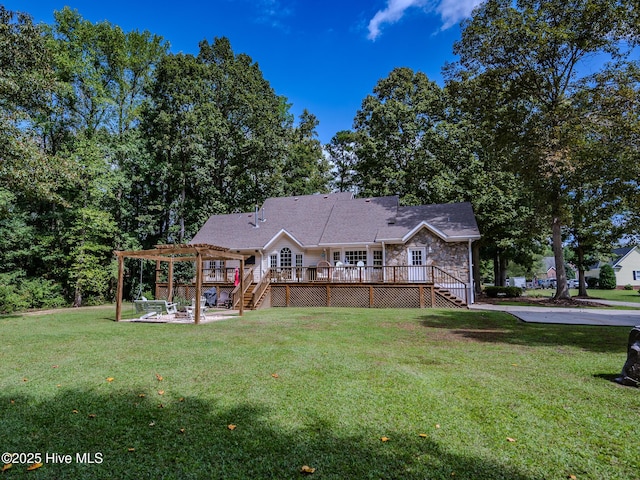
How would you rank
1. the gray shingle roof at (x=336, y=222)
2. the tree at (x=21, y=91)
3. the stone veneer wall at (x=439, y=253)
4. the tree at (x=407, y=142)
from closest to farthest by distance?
the tree at (x=21, y=91), the stone veneer wall at (x=439, y=253), the gray shingle roof at (x=336, y=222), the tree at (x=407, y=142)

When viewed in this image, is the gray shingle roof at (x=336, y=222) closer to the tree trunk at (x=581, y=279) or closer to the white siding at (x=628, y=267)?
the tree trunk at (x=581, y=279)

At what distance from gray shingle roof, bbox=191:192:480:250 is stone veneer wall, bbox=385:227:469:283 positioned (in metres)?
0.59

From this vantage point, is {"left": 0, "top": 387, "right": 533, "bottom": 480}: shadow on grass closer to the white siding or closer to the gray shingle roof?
the gray shingle roof

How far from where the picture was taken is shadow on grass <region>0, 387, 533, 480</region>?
9.57 feet

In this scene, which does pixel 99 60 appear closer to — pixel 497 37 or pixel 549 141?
pixel 497 37

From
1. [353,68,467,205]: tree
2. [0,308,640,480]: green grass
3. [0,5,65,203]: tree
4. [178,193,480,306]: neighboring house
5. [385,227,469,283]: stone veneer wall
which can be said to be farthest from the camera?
[353,68,467,205]: tree

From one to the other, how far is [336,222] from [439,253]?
6363 mm

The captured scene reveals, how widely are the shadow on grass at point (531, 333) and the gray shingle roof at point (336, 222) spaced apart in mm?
8102

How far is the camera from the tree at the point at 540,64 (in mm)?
16484

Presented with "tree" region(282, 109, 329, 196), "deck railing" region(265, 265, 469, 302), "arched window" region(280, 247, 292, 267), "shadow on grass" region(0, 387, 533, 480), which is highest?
"tree" region(282, 109, 329, 196)

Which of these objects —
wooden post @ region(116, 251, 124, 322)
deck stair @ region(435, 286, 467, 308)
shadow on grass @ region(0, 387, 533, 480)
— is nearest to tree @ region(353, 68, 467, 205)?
deck stair @ region(435, 286, 467, 308)

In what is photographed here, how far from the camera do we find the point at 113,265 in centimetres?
2298

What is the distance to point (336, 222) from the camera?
2205cm

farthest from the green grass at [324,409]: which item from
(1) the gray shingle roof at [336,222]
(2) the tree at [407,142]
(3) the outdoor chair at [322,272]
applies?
(2) the tree at [407,142]
